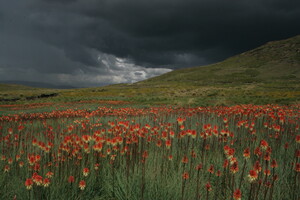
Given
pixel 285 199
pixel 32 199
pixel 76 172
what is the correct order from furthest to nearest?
pixel 76 172, pixel 285 199, pixel 32 199

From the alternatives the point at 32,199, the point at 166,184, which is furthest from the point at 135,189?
the point at 32,199

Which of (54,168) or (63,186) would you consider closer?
(63,186)

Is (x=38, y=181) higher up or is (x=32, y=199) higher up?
(x=38, y=181)

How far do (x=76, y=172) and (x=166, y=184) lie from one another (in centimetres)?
174

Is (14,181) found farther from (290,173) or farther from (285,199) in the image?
(290,173)

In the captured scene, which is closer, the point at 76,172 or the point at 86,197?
the point at 86,197

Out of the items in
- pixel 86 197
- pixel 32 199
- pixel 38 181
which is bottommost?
pixel 86 197

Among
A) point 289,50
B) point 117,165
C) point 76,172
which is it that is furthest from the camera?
point 289,50

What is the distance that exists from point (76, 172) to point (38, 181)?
1.40 metres

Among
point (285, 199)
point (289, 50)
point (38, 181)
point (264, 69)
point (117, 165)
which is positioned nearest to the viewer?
point (38, 181)

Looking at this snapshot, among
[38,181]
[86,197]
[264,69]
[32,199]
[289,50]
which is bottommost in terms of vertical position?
[86,197]

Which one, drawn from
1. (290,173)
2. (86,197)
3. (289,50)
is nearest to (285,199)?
(290,173)

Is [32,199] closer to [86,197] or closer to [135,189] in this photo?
[86,197]

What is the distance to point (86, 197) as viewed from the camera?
3.46 meters
